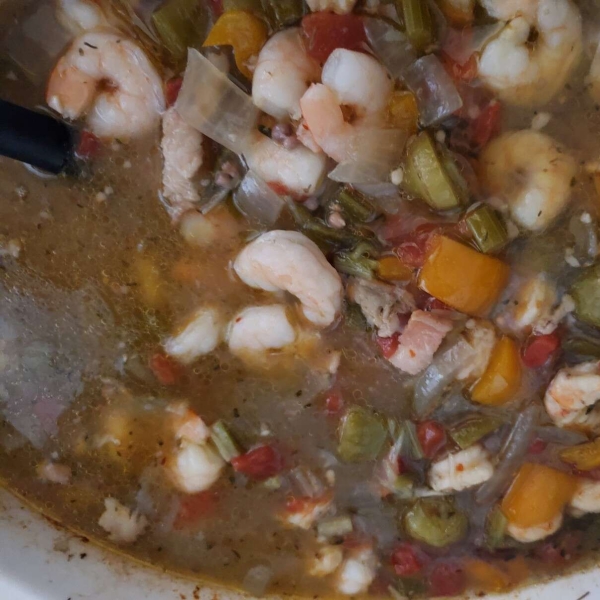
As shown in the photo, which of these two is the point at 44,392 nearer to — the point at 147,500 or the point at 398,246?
the point at 147,500

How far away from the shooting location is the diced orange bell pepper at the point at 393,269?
6.64 feet

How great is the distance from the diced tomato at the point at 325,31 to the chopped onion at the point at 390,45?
0.06 metres

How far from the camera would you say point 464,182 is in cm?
192

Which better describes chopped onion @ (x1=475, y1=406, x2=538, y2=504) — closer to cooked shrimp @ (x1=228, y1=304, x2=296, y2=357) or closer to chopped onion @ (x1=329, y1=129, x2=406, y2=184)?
cooked shrimp @ (x1=228, y1=304, x2=296, y2=357)

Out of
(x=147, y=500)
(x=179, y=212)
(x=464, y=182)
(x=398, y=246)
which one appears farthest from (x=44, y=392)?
(x=464, y=182)

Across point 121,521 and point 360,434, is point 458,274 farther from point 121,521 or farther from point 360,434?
point 121,521

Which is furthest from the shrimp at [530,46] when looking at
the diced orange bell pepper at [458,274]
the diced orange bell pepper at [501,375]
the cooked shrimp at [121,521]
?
the cooked shrimp at [121,521]

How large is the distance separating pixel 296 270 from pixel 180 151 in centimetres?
51

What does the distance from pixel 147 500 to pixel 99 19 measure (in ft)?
4.94

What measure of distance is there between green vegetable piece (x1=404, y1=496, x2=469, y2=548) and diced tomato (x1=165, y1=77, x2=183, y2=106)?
146cm

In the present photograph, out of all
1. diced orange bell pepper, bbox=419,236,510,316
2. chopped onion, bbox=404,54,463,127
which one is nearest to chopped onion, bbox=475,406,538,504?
diced orange bell pepper, bbox=419,236,510,316

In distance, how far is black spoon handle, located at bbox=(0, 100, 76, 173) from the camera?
1.89m

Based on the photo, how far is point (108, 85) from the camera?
2.00 m

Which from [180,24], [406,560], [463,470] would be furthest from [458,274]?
[180,24]
